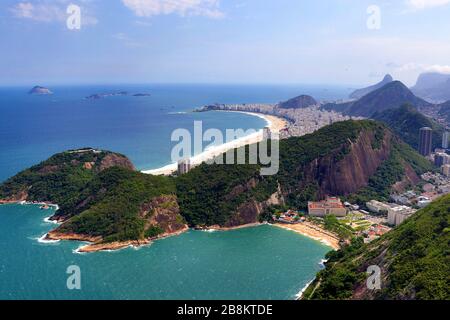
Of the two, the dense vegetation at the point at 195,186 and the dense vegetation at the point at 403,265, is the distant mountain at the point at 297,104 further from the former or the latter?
the dense vegetation at the point at 403,265

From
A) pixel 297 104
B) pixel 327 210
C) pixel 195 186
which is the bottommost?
pixel 327 210

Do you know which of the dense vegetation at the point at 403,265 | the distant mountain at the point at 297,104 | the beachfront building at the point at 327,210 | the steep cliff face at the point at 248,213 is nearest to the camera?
the dense vegetation at the point at 403,265

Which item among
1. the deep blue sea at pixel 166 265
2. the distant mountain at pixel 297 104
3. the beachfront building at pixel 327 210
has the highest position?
the distant mountain at pixel 297 104

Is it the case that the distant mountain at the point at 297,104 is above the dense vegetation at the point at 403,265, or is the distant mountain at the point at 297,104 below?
above

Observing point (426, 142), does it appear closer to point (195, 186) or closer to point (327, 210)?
point (327, 210)

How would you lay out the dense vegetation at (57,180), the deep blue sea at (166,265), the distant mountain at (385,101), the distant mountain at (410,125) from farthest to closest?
the distant mountain at (385,101)
the distant mountain at (410,125)
the dense vegetation at (57,180)
the deep blue sea at (166,265)

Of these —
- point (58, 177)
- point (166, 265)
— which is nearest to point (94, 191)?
point (58, 177)

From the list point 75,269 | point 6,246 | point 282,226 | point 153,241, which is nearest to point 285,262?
point 282,226

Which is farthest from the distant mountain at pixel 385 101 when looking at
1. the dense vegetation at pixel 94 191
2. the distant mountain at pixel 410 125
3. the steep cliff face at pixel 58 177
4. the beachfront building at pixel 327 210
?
the dense vegetation at pixel 94 191
